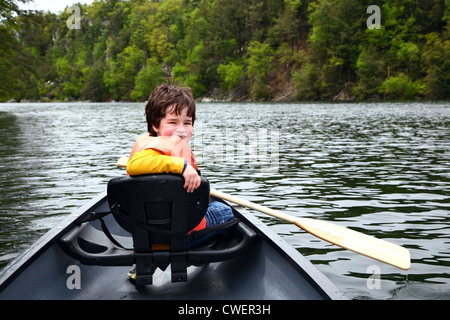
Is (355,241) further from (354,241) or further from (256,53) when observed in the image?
(256,53)

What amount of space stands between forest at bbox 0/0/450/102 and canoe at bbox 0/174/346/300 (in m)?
27.9

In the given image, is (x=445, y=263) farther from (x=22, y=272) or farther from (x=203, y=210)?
(x=22, y=272)

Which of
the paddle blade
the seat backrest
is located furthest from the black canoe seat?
the paddle blade

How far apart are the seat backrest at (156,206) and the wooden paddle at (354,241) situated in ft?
3.26

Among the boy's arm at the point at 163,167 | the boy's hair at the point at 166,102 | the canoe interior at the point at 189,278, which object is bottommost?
the canoe interior at the point at 189,278

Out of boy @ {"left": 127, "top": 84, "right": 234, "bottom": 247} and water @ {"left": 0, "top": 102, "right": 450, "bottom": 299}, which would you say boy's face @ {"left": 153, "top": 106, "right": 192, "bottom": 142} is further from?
water @ {"left": 0, "top": 102, "right": 450, "bottom": 299}

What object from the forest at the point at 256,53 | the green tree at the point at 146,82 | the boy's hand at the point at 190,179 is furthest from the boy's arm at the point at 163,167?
the green tree at the point at 146,82

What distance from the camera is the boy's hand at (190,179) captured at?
8.31 ft

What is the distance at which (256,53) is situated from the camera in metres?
77.2

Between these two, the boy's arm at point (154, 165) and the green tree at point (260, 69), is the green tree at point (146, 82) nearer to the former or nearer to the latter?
the green tree at point (260, 69)

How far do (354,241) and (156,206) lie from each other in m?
1.75

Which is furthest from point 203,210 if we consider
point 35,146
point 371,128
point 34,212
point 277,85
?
point 277,85

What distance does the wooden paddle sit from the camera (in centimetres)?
Answer: 330

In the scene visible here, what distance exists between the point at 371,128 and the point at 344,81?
A: 151 feet
